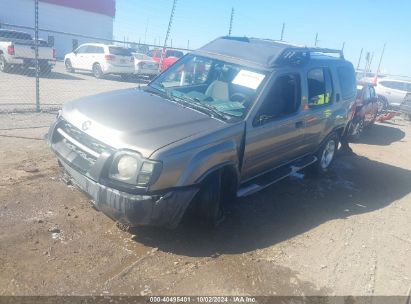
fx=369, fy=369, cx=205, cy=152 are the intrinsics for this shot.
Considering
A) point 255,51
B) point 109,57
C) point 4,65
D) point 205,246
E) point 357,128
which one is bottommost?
point 4,65

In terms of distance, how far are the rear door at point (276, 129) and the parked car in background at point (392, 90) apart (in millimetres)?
14551

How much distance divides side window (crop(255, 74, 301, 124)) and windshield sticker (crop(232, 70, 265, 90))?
194 millimetres

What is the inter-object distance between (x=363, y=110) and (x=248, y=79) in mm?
7113

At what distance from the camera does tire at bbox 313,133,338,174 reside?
21.4ft

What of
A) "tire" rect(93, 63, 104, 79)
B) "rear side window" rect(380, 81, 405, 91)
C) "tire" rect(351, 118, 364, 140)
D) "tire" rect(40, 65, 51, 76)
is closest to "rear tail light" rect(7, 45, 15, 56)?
"tire" rect(40, 65, 51, 76)

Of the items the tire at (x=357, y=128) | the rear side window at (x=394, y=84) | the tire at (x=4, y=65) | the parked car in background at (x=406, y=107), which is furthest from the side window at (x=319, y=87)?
the tire at (x=4, y=65)

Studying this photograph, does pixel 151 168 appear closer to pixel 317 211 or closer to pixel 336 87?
pixel 317 211

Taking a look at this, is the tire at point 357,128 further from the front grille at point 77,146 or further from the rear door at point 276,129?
the front grille at point 77,146

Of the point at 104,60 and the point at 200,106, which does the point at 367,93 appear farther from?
the point at 104,60

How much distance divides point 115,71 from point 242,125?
598 inches

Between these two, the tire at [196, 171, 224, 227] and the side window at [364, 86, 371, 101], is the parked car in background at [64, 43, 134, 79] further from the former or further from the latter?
the tire at [196, 171, 224, 227]

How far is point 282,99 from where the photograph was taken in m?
4.87

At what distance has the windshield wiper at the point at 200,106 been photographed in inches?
164

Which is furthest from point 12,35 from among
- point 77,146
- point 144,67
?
point 77,146
